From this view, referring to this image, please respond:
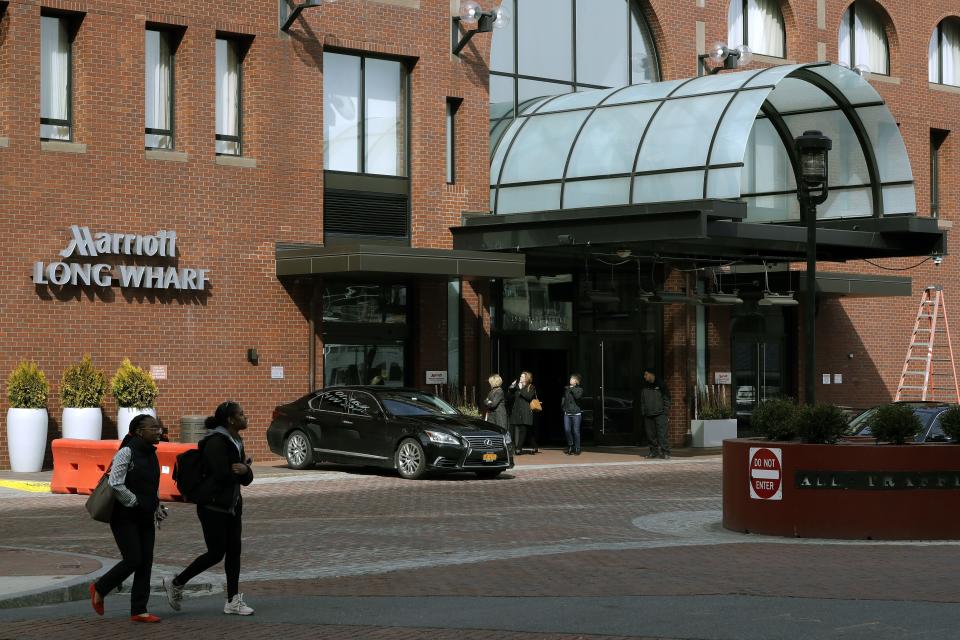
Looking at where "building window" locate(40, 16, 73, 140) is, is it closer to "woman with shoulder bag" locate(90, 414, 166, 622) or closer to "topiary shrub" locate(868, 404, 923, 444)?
"topiary shrub" locate(868, 404, 923, 444)

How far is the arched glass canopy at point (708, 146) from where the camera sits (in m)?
28.5

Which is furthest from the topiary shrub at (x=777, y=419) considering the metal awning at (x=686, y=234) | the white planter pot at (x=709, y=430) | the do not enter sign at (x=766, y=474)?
the white planter pot at (x=709, y=430)

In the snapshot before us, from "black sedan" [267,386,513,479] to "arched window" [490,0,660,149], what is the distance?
9174 mm

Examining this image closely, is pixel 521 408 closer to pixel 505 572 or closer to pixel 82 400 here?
pixel 82 400

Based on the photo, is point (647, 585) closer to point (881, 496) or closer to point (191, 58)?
point (881, 496)

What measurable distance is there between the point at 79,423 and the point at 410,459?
5.72 m

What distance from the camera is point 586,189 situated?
98.7 feet

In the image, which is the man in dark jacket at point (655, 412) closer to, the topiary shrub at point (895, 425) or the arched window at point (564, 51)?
the arched window at point (564, 51)

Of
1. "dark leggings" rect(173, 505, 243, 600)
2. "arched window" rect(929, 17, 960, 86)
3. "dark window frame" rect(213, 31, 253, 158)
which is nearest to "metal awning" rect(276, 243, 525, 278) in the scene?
"dark window frame" rect(213, 31, 253, 158)

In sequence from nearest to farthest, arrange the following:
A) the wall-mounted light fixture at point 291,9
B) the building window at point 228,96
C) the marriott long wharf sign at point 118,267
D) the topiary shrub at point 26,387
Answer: the topiary shrub at point 26,387
the marriott long wharf sign at point 118,267
the wall-mounted light fixture at point 291,9
the building window at point 228,96

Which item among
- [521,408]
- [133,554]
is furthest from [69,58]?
[133,554]

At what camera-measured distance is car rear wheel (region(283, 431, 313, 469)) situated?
25641mm

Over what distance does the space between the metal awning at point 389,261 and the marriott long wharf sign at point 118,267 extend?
172 cm

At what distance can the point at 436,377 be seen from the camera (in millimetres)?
30359
